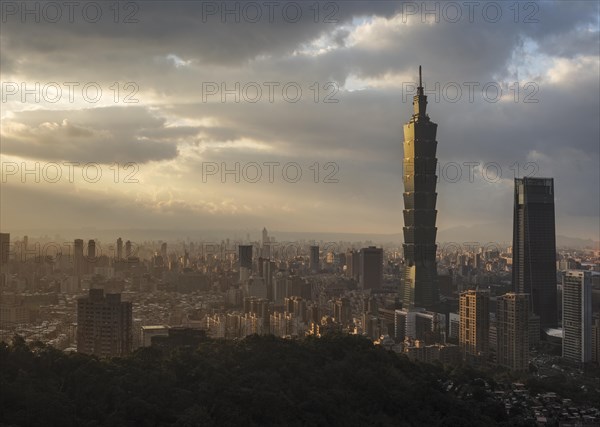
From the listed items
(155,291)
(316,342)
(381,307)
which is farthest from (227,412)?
(381,307)

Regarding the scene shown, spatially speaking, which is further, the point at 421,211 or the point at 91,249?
the point at 421,211

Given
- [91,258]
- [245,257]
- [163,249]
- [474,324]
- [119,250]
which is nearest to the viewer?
[474,324]

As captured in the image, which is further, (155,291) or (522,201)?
(522,201)

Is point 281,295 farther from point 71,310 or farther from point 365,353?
point 365,353

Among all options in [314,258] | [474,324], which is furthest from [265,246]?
[474,324]

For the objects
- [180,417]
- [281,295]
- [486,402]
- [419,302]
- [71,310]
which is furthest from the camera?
[419,302]

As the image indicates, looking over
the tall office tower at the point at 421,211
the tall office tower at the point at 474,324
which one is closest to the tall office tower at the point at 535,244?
the tall office tower at the point at 421,211

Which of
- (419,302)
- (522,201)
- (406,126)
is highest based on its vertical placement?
(406,126)

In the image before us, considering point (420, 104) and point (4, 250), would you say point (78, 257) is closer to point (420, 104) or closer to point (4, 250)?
point (4, 250)
